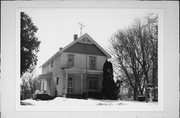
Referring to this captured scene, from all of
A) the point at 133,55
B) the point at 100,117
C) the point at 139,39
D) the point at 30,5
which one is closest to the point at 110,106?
the point at 100,117

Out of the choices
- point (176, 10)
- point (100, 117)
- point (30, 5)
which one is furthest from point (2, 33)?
point (176, 10)

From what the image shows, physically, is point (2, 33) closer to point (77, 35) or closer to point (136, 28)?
point (77, 35)

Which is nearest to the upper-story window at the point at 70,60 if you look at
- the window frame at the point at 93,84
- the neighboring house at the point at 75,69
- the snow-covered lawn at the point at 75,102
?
the neighboring house at the point at 75,69

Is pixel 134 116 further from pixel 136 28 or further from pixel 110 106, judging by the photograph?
pixel 136 28

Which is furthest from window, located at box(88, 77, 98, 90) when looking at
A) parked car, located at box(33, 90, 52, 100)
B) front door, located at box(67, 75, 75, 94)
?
parked car, located at box(33, 90, 52, 100)

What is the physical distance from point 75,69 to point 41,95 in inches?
27.0

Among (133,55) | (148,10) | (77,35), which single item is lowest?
(133,55)

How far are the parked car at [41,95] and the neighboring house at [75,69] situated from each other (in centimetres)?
6

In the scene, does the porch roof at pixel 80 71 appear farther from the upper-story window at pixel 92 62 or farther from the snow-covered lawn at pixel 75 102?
the snow-covered lawn at pixel 75 102

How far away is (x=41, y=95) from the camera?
453cm

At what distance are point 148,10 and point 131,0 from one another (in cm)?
32

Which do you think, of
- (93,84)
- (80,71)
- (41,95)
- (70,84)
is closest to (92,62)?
(80,71)

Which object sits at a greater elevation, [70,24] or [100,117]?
[70,24]

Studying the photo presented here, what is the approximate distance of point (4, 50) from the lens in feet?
14.8
